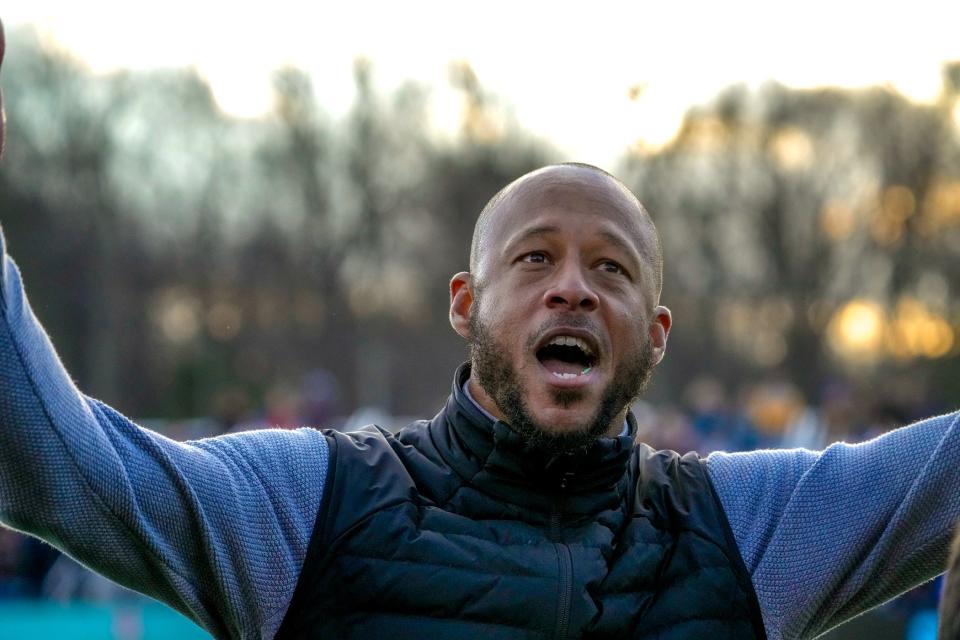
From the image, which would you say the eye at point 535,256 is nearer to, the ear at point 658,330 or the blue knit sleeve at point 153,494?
the ear at point 658,330

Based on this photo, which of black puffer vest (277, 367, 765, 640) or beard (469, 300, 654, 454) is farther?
beard (469, 300, 654, 454)

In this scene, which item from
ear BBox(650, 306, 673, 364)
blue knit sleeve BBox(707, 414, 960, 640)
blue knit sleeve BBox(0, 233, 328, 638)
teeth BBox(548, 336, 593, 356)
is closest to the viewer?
blue knit sleeve BBox(0, 233, 328, 638)

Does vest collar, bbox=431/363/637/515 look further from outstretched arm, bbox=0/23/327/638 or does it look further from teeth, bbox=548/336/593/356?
outstretched arm, bbox=0/23/327/638

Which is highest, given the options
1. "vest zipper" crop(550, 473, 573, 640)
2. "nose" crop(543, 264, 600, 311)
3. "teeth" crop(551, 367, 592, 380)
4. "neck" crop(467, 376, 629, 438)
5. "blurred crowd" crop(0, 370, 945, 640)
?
"nose" crop(543, 264, 600, 311)

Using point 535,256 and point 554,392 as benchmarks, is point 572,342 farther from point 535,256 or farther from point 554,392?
point 535,256

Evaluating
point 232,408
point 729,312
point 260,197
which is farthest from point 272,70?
point 232,408

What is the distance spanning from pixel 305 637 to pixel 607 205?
1.31 metres

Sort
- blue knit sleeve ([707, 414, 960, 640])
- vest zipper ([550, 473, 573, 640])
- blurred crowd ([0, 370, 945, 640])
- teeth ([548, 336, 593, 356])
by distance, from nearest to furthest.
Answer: vest zipper ([550, 473, 573, 640])
blue knit sleeve ([707, 414, 960, 640])
teeth ([548, 336, 593, 356])
blurred crowd ([0, 370, 945, 640])

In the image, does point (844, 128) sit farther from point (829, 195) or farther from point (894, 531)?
point (894, 531)

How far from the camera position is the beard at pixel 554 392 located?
346 cm

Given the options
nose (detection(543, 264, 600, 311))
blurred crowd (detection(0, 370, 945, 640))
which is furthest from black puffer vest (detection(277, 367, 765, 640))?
blurred crowd (detection(0, 370, 945, 640))

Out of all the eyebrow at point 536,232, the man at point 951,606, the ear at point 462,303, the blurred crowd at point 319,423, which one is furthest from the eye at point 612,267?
the blurred crowd at point 319,423

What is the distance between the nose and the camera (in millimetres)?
3535

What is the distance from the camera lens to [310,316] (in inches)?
1769
